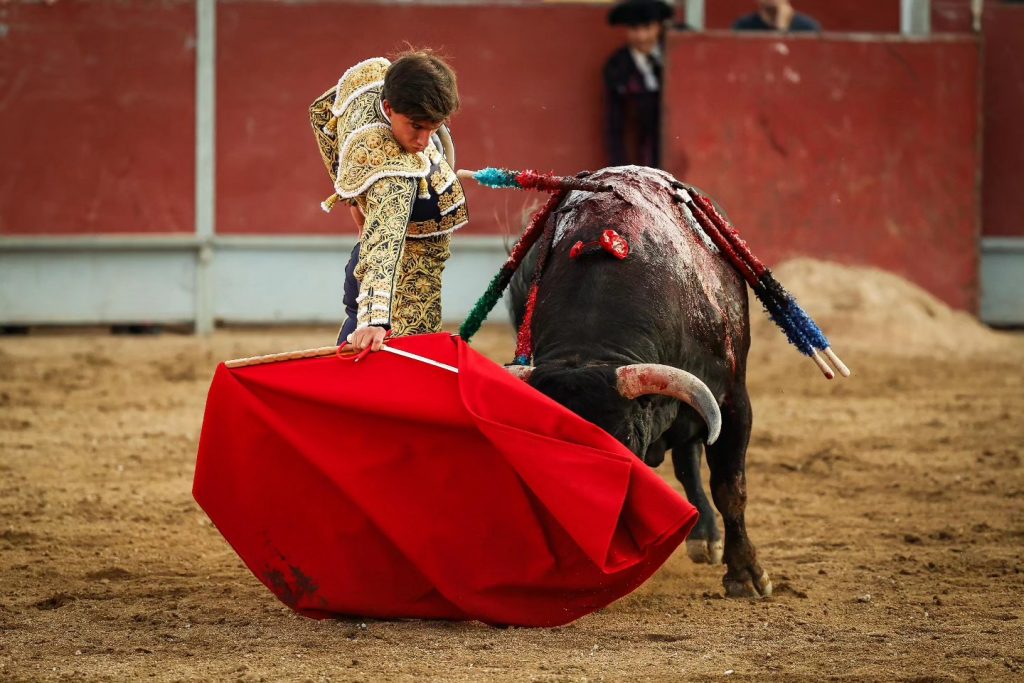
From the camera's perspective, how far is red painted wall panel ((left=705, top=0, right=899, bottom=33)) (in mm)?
9367

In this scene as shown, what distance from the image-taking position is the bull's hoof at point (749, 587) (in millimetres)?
3965

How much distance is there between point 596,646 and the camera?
3.33 metres

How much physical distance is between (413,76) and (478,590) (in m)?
1.15

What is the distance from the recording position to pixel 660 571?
4363 mm

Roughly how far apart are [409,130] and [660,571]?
157cm

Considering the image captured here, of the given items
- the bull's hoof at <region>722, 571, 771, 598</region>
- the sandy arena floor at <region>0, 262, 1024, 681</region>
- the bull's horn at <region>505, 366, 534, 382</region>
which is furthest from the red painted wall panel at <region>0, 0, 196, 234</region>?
the bull's horn at <region>505, 366, 534, 382</region>

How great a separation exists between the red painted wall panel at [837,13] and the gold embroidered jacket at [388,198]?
5694 mm

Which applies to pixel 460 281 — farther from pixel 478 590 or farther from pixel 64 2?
pixel 478 590

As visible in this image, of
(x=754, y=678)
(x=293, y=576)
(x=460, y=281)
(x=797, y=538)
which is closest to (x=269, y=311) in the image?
(x=460, y=281)

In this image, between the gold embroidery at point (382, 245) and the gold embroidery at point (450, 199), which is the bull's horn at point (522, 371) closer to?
the gold embroidery at point (382, 245)

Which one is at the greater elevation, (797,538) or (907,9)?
(907,9)

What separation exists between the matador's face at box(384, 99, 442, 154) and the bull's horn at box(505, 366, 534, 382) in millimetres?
562

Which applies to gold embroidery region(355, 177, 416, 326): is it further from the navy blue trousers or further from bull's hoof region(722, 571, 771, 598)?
bull's hoof region(722, 571, 771, 598)

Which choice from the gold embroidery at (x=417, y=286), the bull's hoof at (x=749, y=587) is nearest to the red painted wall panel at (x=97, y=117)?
the gold embroidery at (x=417, y=286)
